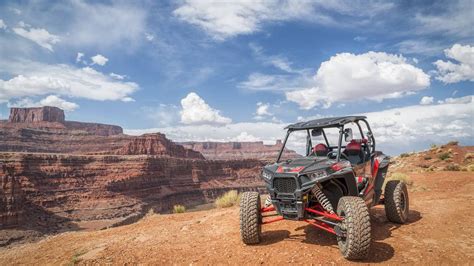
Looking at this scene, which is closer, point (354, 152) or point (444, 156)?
point (354, 152)

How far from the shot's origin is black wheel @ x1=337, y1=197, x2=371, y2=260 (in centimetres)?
538

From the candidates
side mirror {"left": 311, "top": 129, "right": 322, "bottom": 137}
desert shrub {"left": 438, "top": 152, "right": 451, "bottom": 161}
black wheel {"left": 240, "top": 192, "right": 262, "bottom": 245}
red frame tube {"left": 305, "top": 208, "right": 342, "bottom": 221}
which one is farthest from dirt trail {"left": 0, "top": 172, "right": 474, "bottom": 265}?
desert shrub {"left": 438, "top": 152, "right": 451, "bottom": 161}

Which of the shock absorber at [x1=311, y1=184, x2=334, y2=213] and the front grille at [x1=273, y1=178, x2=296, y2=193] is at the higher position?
the front grille at [x1=273, y1=178, x2=296, y2=193]

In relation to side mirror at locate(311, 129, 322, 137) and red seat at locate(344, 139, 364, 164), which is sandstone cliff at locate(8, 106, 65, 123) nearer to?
side mirror at locate(311, 129, 322, 137)

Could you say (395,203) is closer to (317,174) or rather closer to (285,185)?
(317,174)

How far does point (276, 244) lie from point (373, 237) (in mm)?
2195

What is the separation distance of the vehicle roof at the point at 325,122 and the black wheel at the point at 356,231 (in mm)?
2164

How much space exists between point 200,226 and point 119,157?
257ft

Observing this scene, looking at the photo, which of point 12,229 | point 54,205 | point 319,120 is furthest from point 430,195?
point 54,205

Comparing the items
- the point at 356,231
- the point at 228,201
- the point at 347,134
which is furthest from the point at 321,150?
the point at 228,201

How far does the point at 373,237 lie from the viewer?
6949 millimetres

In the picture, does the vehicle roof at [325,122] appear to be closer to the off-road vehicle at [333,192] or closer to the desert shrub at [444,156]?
the off-road vehicle at [333,192]

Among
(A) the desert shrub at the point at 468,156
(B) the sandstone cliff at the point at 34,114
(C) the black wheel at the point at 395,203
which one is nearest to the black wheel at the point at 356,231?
(C) the black wheel at the point at 395,203

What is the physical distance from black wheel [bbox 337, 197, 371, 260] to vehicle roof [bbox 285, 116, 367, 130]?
85.2 inches
